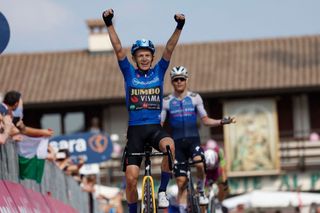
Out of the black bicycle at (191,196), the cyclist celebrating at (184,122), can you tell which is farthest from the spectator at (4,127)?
the cyclist celebrating at (184,122)

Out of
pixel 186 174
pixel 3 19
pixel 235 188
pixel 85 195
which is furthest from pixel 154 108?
pixel 235 188

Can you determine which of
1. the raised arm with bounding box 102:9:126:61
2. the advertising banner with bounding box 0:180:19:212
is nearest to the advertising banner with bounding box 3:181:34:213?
the advertising banner with bounding box 0:180:19:212

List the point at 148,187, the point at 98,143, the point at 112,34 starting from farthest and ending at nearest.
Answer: the point at 98,143, the point at 112,34, the point at 148,187

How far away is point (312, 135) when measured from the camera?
5344 cm

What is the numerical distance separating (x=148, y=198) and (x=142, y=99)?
128cm

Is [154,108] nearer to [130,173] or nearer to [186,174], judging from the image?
[130,173]

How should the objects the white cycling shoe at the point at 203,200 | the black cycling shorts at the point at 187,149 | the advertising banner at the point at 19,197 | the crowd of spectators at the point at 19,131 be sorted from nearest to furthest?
the crowd of spectators at the point at 19,131 < the advertising banner at the point at 19,197 < the white cycling shoe at the point at 203,200 < the black cycling shorts at the point at 187,149

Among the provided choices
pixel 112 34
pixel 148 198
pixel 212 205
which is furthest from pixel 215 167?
pixel 112 34

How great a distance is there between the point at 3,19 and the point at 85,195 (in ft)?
39.3

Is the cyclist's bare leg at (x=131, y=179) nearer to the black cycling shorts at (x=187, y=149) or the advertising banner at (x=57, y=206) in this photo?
the black cycling shorts at (x=187, y=149)

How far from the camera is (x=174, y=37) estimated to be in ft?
52.8

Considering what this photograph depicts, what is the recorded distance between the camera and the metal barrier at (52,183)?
17.5 meters

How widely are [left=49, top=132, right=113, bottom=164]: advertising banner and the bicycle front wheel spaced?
46.0ft

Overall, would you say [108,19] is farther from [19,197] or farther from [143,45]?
[19,197]
